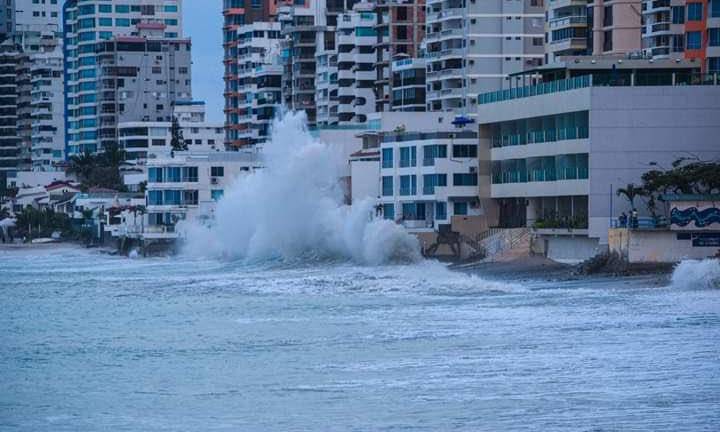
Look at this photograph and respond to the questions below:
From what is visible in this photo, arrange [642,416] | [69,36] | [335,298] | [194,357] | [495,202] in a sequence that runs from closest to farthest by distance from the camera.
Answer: [642,416] → [194,357] → [335,298] → [495,202] → [69,36]

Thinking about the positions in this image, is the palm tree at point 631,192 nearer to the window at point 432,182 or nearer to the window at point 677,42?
the window at point 432,182

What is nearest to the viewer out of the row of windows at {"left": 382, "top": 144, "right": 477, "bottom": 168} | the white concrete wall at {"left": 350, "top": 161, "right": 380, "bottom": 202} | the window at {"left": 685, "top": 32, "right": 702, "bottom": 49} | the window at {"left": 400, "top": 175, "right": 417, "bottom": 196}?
the window at {"left": 685, "top": 32, "right": 702, "bottom": 49}

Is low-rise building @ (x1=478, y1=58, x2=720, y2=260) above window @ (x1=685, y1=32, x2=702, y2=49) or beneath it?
beneath

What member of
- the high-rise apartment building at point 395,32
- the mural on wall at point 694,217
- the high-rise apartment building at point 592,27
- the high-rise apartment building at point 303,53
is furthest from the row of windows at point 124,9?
the mural on wall at point 694,217

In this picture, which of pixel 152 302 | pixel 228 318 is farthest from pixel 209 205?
pixel 228 318

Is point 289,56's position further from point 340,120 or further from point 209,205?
point 209,205

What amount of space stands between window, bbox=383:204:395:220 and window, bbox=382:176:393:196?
1.69 ft

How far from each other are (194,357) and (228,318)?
9566mm

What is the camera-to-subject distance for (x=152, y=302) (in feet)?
179

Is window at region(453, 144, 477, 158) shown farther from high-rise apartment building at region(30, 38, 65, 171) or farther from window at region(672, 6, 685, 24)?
high-rise apartment building at region(30, 38, 65, 171)

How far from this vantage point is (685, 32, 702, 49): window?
71000 mm

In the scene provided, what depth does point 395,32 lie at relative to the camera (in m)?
117

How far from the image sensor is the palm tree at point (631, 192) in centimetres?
5719

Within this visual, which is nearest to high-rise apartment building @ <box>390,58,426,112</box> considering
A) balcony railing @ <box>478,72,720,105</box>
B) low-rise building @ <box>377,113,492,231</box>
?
low-rise building @ <box>377,113,492,231</box>
